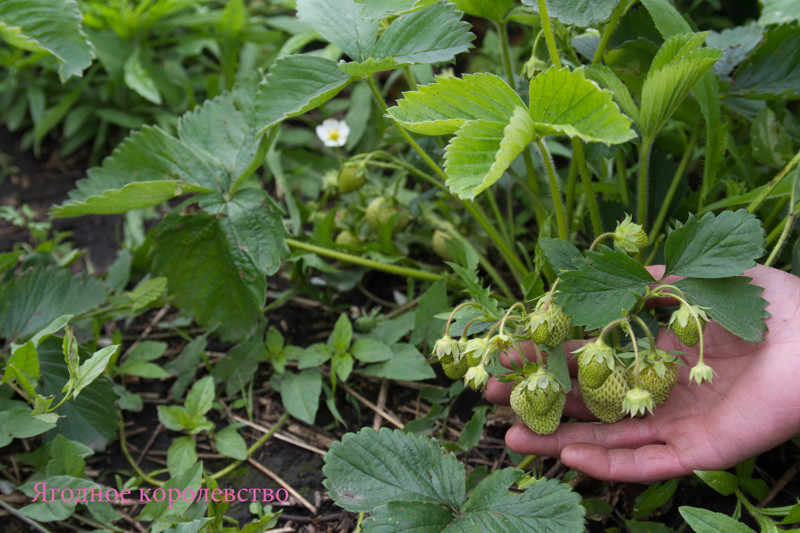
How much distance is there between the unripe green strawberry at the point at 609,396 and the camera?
117cm

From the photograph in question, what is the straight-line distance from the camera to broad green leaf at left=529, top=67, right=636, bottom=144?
101cm

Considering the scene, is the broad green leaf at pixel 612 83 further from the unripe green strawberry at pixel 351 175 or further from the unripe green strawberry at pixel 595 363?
the unripe green strawberry at pixel 351 175

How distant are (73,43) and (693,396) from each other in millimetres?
1738

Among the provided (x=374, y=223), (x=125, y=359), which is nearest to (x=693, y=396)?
(x=374, y=223)

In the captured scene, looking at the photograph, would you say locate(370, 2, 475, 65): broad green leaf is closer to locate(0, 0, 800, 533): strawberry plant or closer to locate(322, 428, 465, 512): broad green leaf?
locate(0, 0, 800, 533): strawberry plant

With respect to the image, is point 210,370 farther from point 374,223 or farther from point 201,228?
point 374,223

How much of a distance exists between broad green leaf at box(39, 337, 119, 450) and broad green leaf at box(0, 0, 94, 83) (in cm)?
73

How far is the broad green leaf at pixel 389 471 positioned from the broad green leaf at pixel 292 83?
71 cm

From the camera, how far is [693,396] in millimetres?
1338

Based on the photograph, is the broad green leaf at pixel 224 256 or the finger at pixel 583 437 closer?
the finger at pixel 583 437

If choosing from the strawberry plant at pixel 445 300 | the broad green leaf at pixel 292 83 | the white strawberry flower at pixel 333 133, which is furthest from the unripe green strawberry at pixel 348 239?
the broad green leaf at pixel 292 83

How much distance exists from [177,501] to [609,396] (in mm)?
892

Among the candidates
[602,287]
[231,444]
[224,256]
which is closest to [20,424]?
[231,444]

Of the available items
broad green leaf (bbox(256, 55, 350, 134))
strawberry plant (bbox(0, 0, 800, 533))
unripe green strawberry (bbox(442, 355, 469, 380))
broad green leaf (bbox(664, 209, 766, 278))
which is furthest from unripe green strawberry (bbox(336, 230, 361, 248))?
broad green leaf (bbox(664, 209, 766, 278))
